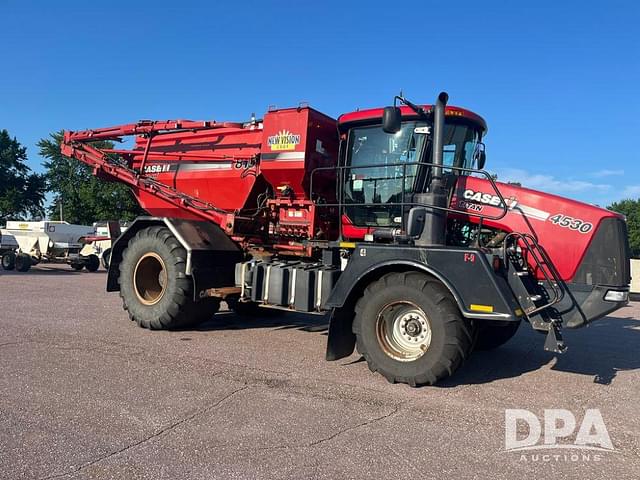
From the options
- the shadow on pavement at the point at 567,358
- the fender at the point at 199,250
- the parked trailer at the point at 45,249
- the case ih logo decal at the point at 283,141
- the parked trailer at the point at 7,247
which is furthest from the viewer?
the parked trailer at the point at 7,247

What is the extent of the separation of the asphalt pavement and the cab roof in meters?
3.12

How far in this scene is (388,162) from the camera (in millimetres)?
6758

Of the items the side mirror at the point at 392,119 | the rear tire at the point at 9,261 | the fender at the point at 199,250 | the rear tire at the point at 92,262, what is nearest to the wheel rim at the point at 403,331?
the side mirror at the point at 392,119

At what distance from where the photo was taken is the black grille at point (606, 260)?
545 centimetres

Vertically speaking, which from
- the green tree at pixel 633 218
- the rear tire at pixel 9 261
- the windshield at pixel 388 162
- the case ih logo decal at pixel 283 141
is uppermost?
the green tree at pixel 633 218

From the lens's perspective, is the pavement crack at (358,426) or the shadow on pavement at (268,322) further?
the shadow on pavement at (268,322)

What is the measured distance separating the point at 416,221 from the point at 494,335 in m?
2.41

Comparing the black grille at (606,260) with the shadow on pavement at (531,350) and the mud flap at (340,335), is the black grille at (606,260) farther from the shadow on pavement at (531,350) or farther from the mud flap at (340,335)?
the mud flap at (340,335)

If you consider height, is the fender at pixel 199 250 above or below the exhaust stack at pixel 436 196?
below

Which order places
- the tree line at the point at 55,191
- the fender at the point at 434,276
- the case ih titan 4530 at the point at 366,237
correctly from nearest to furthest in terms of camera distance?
the fender at the point at 434,276 → the case ih titan 4530 at the point at 366,237 → the tree line at the point at 55,191

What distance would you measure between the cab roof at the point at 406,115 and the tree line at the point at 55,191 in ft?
111

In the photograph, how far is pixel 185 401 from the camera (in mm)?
4738

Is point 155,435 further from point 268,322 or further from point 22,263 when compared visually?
point 22,263

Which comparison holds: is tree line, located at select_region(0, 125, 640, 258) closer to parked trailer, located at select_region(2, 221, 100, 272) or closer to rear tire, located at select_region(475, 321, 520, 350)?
parked trailer, located at select_region(2, 221, 100, 272)
